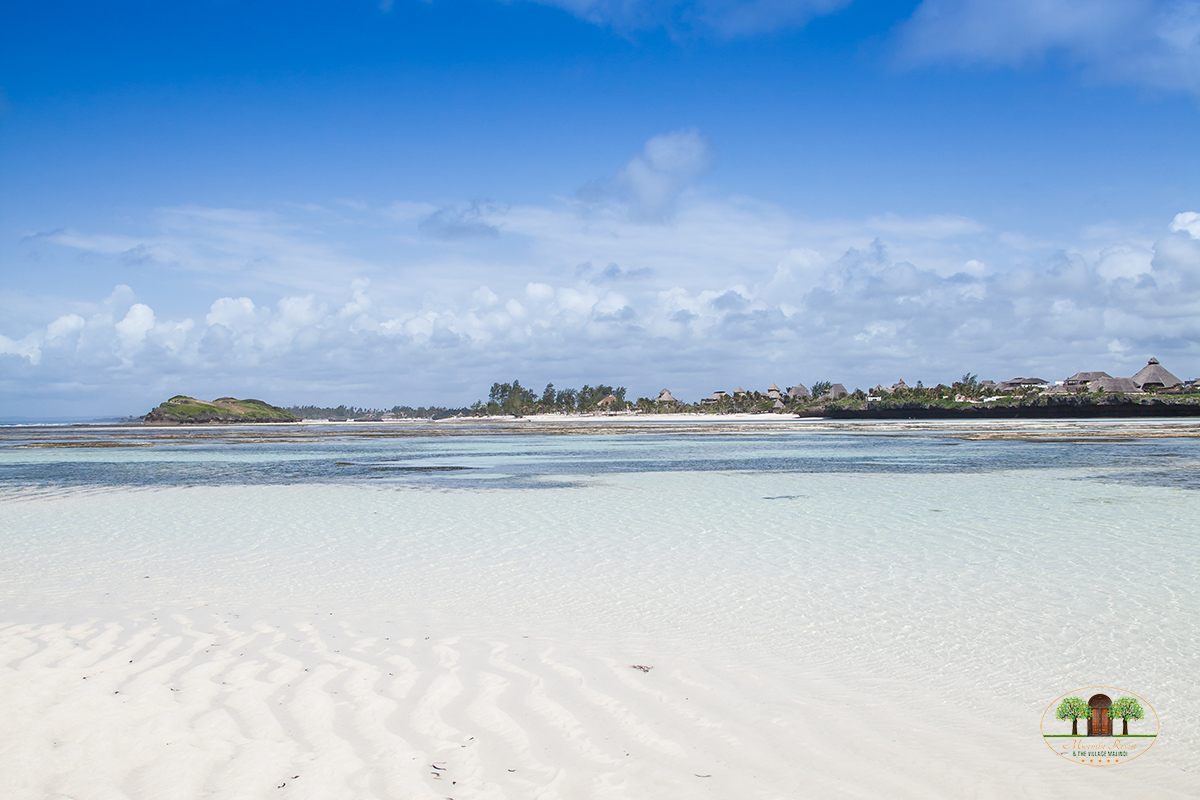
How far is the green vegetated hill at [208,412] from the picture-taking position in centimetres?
12225

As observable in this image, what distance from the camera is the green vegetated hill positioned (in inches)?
4813

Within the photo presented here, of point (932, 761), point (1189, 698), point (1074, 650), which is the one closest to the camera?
point (932, 761)

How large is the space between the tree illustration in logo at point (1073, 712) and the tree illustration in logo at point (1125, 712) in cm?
15

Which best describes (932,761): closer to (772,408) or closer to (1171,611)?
(1171,611)

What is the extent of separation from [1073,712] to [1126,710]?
0.42 meters

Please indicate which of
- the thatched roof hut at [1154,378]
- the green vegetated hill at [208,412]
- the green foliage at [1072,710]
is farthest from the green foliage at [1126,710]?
the green vegetated hill at [208,412]

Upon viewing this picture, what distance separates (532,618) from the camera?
7.05 meters

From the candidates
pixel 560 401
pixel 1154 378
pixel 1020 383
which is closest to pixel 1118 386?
pixel 1154 378

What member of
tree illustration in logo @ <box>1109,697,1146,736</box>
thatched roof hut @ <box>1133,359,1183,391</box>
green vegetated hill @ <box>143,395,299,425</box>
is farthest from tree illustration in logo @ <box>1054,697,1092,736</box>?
green vegetated hill @ <box>143,395,299,425</box>

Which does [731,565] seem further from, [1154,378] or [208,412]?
[208,412]

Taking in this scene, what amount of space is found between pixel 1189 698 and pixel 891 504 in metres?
10.3

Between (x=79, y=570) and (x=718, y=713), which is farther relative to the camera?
(x=79, y=570)

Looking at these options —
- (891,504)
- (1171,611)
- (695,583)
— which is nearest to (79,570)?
(695,583)

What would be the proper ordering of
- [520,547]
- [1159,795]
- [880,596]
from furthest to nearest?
[520,547] < [880,596] < [1159,795]
